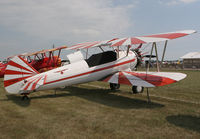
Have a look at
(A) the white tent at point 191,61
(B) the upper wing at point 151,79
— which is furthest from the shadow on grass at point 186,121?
(A) the white tent at point 191,61

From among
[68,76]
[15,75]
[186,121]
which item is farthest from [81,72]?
[186,121]

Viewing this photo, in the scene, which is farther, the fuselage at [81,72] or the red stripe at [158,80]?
the fuselage at [81,72]

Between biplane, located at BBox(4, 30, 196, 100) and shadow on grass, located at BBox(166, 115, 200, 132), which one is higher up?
biplane, located at BBox(4, 30, 196, 100)

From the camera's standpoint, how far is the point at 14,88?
5.89 metres

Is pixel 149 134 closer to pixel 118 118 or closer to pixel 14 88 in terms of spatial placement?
pixel 118 118

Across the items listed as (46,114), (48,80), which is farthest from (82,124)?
(48,80)

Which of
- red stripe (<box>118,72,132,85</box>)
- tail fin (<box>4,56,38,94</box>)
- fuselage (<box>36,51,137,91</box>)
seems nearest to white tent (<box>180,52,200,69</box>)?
fuselage (<box>36,51,137,91</box>)

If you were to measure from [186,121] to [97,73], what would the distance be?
4011 mm

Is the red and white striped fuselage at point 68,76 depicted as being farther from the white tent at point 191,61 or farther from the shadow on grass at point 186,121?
the white tent at point 191,61

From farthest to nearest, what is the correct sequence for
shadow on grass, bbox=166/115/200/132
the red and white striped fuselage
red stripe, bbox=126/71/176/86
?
the red and white striped fuselage, red stripe, bbox=126/71/176/86, shadow on grass, bbox=166/115/200/132

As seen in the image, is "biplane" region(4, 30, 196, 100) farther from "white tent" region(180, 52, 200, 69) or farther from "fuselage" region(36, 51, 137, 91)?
"white tent" region(180, 52, 200, 69)

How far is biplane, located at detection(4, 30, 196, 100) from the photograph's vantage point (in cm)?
565

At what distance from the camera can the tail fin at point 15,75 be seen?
588 centimetres

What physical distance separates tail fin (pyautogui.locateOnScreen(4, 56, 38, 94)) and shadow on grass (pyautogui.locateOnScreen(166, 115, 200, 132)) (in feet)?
15.9
